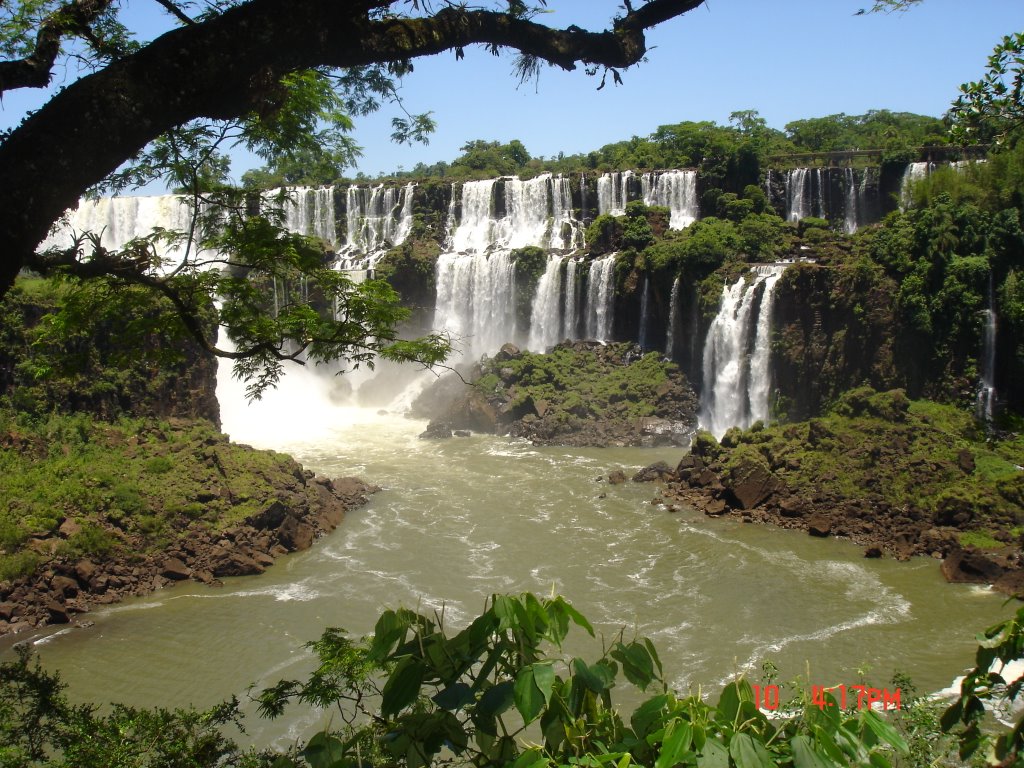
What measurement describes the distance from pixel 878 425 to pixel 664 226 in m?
15.0

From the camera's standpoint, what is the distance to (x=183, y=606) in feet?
41.8

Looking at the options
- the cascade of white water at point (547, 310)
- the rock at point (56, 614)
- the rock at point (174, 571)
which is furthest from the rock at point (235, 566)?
the cascade of white water at point (547, 310)

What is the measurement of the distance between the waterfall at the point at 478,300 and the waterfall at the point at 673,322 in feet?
21.7

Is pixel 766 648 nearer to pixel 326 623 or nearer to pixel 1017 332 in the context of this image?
pixel 326 623

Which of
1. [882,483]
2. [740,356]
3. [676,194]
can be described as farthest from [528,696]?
[676,194]

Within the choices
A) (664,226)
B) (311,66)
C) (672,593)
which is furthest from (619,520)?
(664,226)

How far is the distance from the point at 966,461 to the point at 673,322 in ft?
39.7

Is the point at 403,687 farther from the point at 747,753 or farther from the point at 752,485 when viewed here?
the point at 752,485

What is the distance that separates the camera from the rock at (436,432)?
25.2m

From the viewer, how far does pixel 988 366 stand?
68.2ft

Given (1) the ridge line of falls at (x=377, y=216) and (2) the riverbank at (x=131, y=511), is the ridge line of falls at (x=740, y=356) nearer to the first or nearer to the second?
(2) the riverbank at (x=131, y=511)
